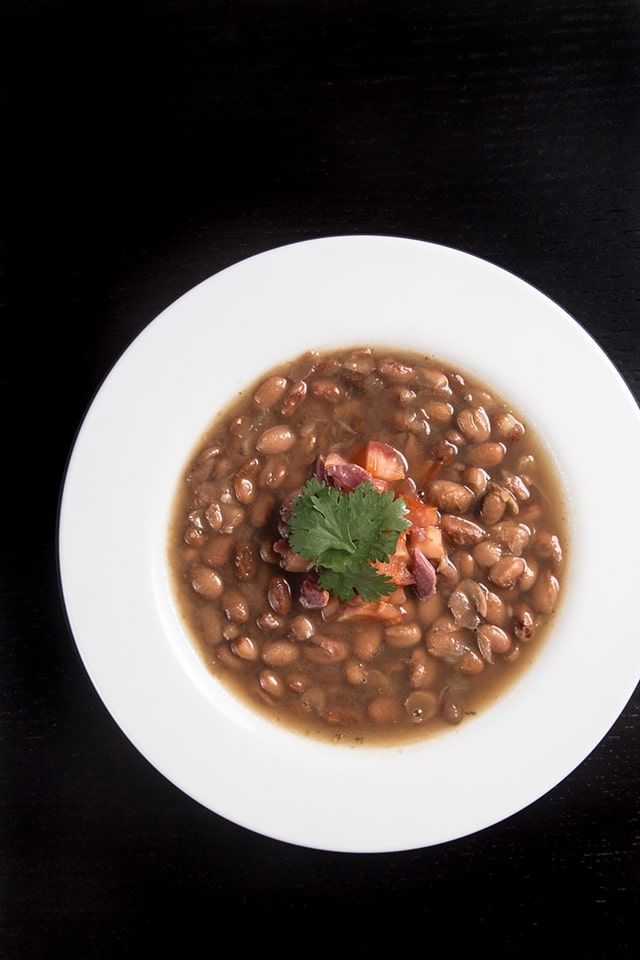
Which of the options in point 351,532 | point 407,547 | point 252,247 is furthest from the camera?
point 252,247

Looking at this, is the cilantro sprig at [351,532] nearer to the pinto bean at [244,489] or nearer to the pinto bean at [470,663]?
the pinto bean at [244,489]

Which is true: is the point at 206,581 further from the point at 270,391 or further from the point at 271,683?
the point at 270,391

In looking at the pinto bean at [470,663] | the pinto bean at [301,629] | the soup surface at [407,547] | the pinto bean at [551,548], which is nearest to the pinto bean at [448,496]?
the soup surface at [407,547]

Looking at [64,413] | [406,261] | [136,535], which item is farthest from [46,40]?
[136,535]

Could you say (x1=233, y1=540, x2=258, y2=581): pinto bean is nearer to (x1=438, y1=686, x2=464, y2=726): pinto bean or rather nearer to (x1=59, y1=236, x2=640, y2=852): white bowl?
(x1=59, y1=236, x2=640, y2=852): white bowl

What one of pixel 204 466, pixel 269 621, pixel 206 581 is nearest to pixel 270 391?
pixel 204 466

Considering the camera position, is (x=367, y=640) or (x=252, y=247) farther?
(x=252, y=247)
